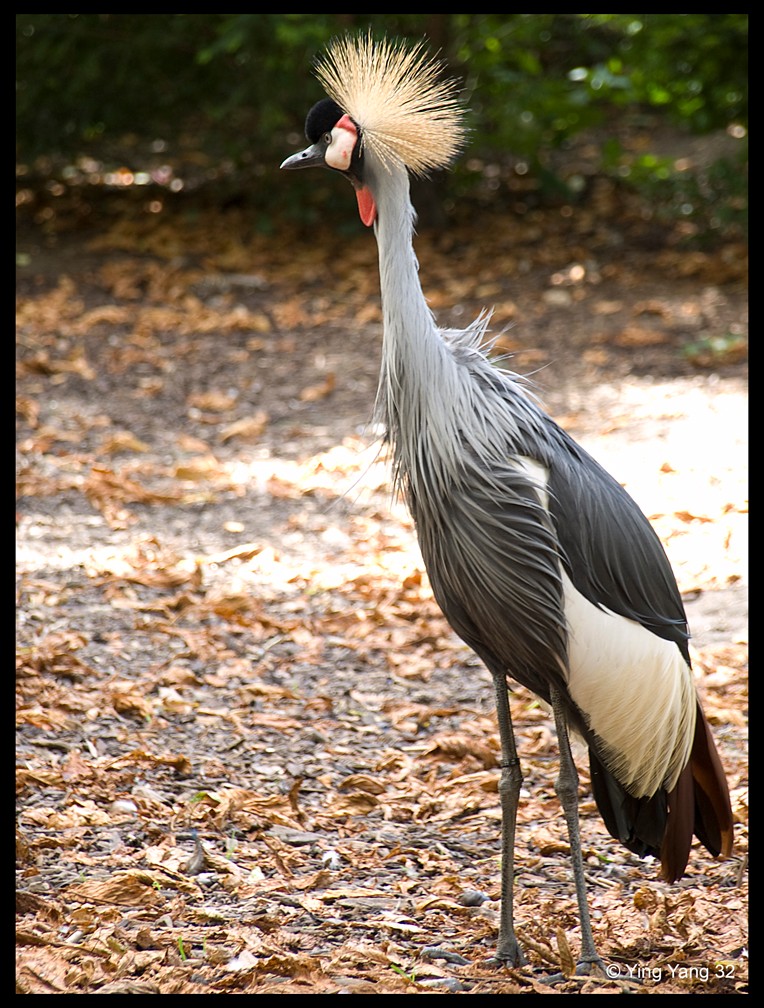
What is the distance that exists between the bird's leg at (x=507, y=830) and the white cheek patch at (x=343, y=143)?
140 centimetres

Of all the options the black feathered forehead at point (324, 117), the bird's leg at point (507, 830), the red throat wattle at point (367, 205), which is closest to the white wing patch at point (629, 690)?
the bird's leg at point (507, 830)

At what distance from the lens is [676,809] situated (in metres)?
3.13

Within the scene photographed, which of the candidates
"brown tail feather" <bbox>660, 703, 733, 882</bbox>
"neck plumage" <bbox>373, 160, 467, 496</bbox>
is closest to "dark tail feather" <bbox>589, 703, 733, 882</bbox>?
"brown tail feather" <bbox>660, 703, 733, 882</bbox>

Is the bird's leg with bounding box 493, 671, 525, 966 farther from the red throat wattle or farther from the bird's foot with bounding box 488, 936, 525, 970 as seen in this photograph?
the red throat wattle

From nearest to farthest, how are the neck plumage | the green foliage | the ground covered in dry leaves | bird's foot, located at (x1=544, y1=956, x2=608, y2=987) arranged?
the neck plumage < bird's foot, located at (x1=544, y1=956, x2=608, y2=987) < the ground covered in dry leaves < the green foliage

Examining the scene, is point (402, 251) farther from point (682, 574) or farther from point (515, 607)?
point (682, 574)

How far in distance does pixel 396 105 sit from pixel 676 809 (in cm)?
201

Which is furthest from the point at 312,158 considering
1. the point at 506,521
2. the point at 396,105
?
the point at 506,521

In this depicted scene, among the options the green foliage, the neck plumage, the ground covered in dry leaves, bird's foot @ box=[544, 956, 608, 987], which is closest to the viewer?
the neck plumage

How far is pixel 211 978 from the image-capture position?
2.80 m

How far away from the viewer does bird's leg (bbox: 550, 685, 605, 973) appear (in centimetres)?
297

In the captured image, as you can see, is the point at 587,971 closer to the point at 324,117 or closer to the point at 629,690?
the point at 629,690

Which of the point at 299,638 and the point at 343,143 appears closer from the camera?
the point at 343,143

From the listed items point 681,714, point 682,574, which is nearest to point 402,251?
point 681,714
